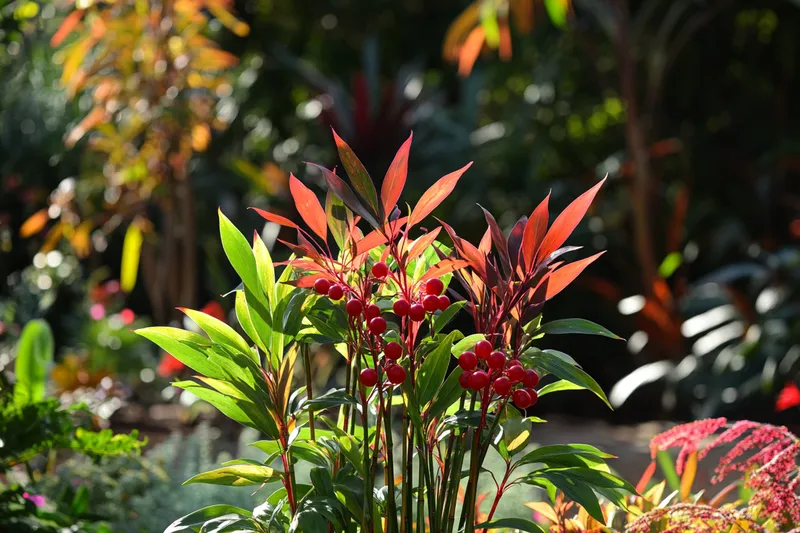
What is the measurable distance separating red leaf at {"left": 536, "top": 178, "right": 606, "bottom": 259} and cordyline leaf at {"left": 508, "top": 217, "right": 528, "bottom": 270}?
0.03 meters

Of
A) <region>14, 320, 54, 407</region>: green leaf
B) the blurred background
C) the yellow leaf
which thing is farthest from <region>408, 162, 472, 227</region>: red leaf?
the blurred background

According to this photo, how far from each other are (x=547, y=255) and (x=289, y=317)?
1.08ft

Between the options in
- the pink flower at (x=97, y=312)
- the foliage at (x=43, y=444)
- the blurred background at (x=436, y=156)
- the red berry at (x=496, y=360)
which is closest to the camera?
the red berry at (x=496, y=360)

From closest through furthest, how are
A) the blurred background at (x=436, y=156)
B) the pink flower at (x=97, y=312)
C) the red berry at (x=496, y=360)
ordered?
the red berry at (x=496, y=360), the blurred background at (x=436, y=156), the pink flower at (x=97, y=312)

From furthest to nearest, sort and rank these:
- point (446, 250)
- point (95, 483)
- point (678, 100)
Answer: point (678, 100) → point (95, 483) → point (446, 250)

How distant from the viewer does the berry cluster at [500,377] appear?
107 cm

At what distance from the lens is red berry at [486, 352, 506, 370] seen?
3.49 feet

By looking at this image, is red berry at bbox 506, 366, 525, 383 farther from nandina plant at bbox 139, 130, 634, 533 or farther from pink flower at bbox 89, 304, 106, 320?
pink flower at bbox 89, 304, 106, 320

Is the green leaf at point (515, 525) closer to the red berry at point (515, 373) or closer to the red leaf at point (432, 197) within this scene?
the red berry at point (515, 373)

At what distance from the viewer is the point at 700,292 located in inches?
193

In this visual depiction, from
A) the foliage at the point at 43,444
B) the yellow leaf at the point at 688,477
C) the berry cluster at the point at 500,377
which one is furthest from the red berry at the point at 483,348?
the foliage at the point at 43,444

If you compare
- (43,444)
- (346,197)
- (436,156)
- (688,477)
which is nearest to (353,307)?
(346,197)

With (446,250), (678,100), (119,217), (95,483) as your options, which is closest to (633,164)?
(678,100)

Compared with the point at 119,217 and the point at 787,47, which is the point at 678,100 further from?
the point at 119,217
